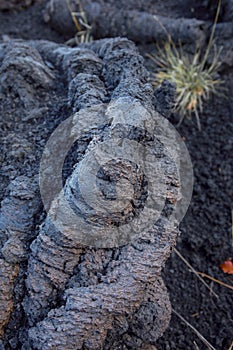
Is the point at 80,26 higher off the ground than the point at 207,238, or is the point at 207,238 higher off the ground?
the point at 80,26

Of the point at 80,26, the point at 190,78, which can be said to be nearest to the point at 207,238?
the point at 190,78

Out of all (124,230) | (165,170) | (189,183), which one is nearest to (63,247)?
(124,230)

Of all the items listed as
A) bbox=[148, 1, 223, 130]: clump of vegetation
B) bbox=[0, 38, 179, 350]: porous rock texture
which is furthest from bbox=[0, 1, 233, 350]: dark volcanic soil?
bbox=[0, 38, 179, 350]: porous rock texture

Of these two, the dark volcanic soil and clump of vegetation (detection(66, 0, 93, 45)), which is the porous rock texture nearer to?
the dark volcanic soil

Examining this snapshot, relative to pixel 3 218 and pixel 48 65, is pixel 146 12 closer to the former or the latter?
pixel 48 65

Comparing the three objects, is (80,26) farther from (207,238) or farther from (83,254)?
(83,254)

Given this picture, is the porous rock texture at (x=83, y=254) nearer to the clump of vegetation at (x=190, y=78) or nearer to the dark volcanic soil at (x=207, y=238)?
the dark volcanic soil at (x=207, y=238)
